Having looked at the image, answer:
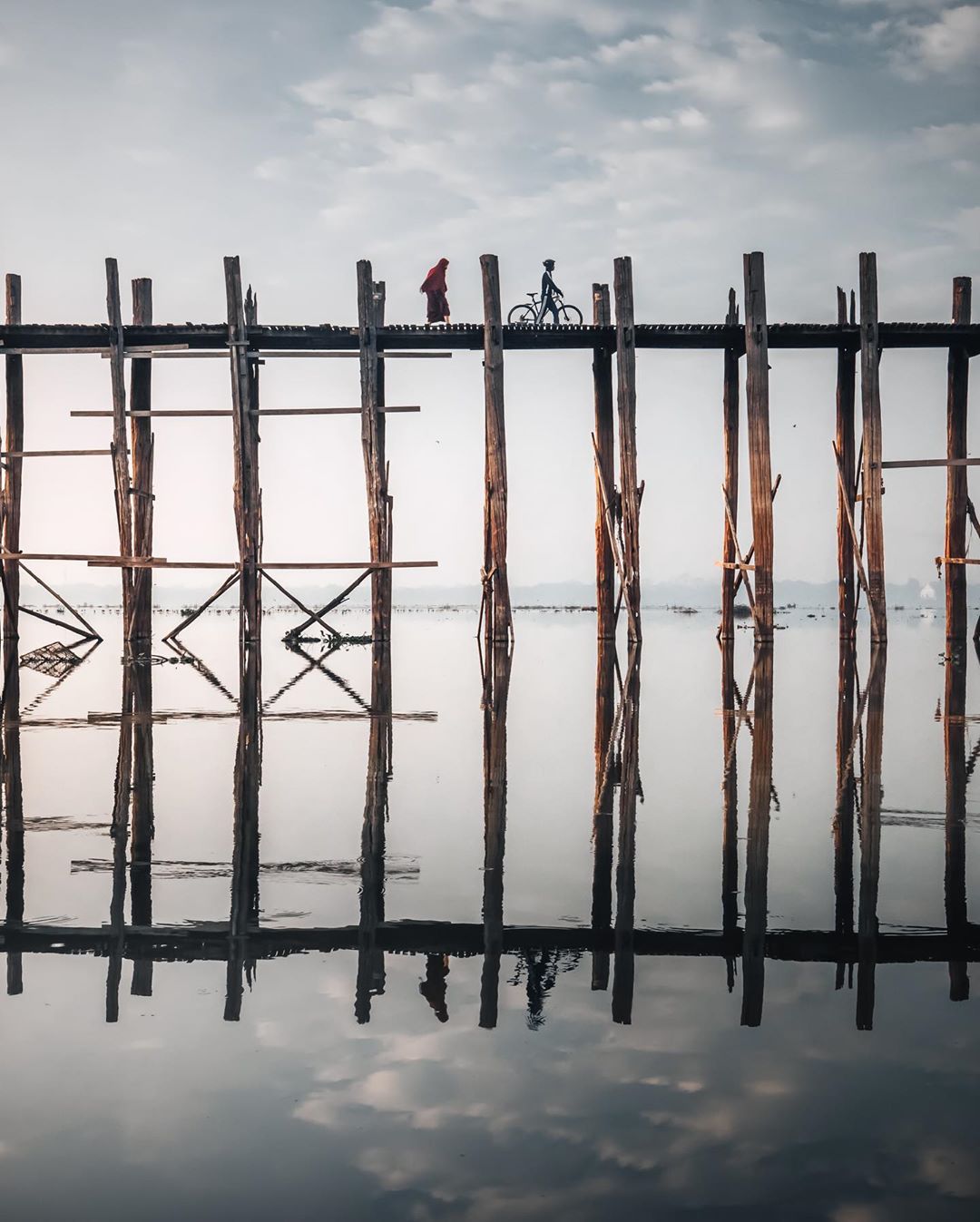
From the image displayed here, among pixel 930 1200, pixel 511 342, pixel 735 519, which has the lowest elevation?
pixel 930 1200

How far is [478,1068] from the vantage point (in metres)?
2.70

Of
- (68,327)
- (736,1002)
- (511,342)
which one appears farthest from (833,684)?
(68,327)

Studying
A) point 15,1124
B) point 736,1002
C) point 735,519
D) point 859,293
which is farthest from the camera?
point 735,519

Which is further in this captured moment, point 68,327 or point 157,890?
point 68,327

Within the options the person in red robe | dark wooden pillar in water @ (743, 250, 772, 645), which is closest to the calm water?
dark wooden pillar in water @ (743, 250, 772, 645)

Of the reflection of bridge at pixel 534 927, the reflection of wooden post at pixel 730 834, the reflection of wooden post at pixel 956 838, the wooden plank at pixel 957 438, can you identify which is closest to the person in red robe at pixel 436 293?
the wooden plank at pixel 957 438

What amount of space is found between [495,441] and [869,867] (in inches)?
517

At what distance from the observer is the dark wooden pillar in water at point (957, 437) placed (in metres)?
18.5

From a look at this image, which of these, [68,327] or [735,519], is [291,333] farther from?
[735,519]

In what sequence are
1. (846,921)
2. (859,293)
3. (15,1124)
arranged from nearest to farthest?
(15,1124)
(846,921)
(859,293)

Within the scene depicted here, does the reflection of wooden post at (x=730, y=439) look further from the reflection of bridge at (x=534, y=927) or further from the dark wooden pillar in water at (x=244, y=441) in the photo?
the reflection of bridge at (x=534, y=927)

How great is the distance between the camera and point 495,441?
17.2 m

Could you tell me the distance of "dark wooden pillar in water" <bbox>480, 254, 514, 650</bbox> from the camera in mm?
17016

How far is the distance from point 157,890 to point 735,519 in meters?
15.9
